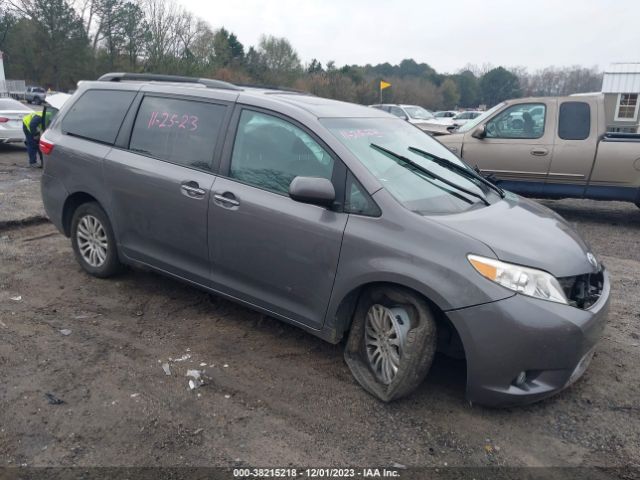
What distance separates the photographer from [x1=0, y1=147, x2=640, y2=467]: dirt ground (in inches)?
115

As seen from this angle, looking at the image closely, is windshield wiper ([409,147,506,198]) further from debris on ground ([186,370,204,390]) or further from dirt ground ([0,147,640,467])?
debris on ground ([186,370,204,390])

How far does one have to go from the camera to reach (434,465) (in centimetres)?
285

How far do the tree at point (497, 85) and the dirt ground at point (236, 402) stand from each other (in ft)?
250

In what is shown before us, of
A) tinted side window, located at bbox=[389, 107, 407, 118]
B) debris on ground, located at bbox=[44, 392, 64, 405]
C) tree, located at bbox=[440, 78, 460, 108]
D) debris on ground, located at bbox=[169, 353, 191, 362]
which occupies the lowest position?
debris on ground, located at bbox=[44, 392, 64, 405]

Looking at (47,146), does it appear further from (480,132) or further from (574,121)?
(574,121)

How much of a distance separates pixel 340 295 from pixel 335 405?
27.3 inches

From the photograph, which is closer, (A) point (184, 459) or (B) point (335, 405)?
(A) point (184, 459)

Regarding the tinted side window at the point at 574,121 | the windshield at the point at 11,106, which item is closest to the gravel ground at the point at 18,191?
the windshield at the point at 11,106

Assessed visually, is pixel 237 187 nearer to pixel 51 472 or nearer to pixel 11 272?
pixel 51 472

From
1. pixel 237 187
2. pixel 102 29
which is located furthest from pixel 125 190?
pixel 102 29

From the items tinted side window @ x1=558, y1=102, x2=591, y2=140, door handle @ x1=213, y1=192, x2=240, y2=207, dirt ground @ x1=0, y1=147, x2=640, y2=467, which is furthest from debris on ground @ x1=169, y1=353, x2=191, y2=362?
tinted side window @ x1=558, y1=102, x2=591, y2=140

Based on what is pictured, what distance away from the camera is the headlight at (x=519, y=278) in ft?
9.81

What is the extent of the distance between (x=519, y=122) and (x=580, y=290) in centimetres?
613

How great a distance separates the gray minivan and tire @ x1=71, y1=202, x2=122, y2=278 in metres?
0.04
